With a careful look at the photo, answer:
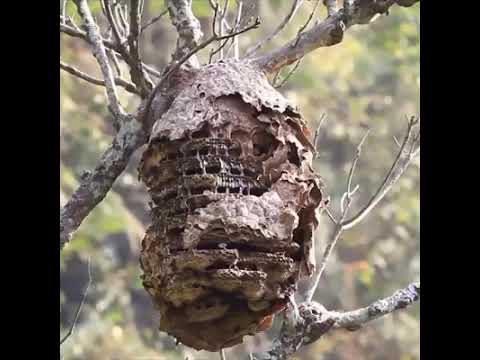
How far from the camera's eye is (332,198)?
25.1 ft

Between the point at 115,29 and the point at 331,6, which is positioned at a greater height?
the point at 331,6

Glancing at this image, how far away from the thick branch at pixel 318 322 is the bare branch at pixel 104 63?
Answer: 2.22 feet

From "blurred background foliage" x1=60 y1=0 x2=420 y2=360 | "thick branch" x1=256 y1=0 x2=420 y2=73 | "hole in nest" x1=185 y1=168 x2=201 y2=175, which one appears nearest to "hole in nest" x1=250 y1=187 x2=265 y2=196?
"hole in nest" x1=185 y1=168 x2=201 y2=175

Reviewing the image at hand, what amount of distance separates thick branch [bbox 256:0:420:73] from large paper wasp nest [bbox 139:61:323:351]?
175mm

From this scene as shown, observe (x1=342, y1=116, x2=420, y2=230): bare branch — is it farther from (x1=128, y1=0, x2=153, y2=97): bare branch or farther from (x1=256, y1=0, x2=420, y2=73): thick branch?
(x1=128, y1=0, x2=153, y2=97): bare branch

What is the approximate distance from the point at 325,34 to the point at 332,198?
5.62 meters

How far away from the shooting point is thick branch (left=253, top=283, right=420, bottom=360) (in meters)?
2.20

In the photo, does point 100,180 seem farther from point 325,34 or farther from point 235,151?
point 325,34

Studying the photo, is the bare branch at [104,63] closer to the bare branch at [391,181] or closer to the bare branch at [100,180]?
the bare branch at [100,180]

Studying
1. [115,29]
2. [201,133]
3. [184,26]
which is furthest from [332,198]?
[201,133]

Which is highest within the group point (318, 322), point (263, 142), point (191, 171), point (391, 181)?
point (391, 181)
